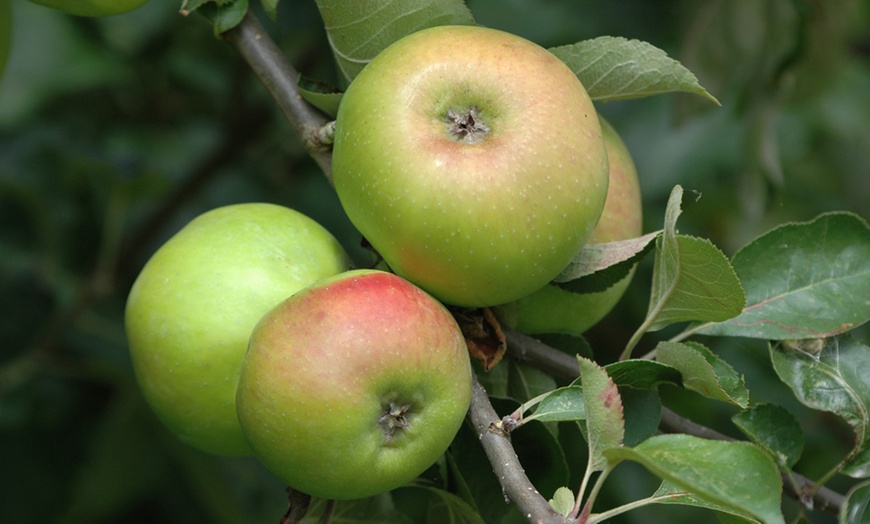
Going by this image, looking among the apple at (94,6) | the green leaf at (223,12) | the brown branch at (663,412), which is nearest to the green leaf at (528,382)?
the brown branch at (663,412)

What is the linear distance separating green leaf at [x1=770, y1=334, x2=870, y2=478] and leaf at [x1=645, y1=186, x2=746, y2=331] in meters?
0.13

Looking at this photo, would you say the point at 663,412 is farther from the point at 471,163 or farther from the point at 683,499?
the point at 471,163

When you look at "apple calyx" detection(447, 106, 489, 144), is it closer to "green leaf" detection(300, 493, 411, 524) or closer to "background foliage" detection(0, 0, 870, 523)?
"green leaf" detection(300, 493, 411, 524)

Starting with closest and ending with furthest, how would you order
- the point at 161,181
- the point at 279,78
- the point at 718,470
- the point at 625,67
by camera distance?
the point at 718,470, the point at 625,67, the point at 279,78, the point at 161,181

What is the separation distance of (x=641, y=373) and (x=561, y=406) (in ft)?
0.33

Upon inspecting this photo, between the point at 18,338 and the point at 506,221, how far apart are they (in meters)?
1.33

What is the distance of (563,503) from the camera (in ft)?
2.23

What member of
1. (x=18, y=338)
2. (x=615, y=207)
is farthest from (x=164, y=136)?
(x=615, y=207)

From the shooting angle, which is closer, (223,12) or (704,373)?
(704,373)

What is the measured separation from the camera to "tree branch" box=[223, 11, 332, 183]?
2.97ft

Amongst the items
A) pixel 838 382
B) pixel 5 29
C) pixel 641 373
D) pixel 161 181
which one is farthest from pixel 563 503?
pixel 161 181

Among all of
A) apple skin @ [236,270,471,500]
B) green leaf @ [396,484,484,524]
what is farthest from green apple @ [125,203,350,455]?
green leaf @ [396,484,484,524]

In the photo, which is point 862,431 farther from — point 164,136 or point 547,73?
point 164,136

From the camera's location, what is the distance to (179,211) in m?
1.90
